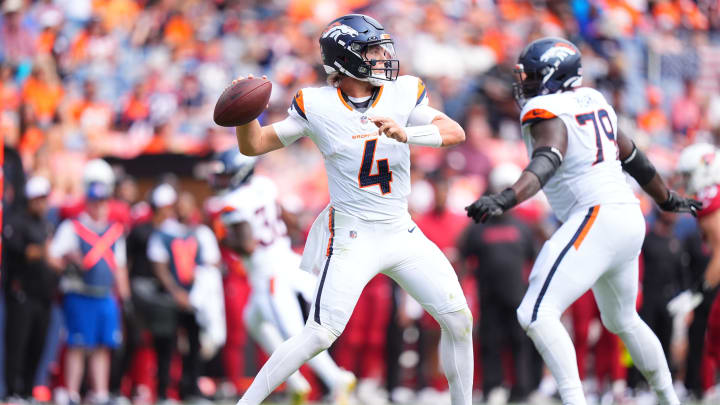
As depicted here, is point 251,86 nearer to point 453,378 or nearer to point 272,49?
point 453,378

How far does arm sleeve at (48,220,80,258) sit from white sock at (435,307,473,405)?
4.65m

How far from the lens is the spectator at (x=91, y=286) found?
895cm

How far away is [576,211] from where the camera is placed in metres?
5.71

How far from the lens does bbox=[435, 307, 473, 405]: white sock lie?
5.30 meters

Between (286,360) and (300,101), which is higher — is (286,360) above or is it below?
below

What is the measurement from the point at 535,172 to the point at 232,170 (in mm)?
2959

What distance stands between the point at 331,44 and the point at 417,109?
1.74ft

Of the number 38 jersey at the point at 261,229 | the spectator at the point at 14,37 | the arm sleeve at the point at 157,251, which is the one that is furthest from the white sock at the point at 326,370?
the spectator at the point at 14,37

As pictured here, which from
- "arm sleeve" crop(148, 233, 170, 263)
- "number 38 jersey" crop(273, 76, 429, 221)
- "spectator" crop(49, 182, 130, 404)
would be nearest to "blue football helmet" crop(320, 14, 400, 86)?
"number 38 jersey" crop(273, 76, 429, 221)

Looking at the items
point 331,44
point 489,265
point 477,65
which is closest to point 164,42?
point 477,65

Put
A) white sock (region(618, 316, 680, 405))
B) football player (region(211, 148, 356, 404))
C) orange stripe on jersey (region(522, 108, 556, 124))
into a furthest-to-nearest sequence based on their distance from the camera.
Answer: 1. football player (region(211, 148, 356, 404))
2. white sock (region(618, 316, 680, 405))
3. orange stripe on jersey (region(522, 108, 556, 124))

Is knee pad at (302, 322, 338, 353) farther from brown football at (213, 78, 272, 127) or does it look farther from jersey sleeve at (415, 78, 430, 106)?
jersey sleeve at (415, 78, 430, 106)

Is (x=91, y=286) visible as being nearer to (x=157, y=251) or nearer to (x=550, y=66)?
(x=157, y=251)

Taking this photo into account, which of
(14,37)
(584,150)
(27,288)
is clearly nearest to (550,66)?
(584,150)
